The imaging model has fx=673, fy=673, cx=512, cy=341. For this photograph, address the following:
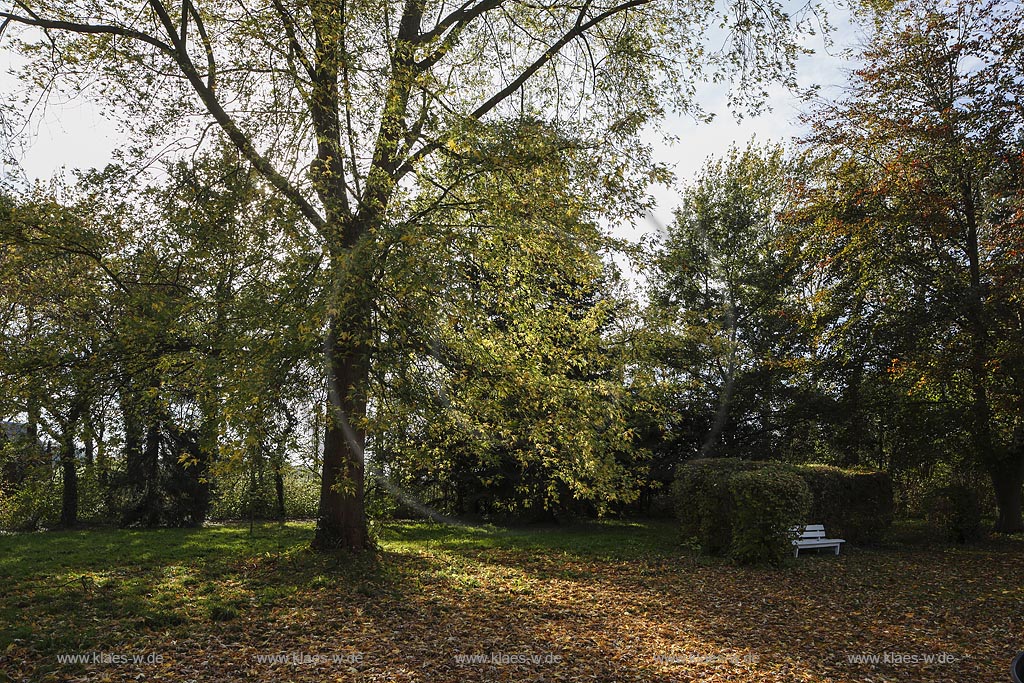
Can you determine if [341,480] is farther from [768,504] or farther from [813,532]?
[813,532]

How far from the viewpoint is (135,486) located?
16.0 metres

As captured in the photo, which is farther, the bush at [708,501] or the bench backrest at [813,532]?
the bench backrest at [813,532]

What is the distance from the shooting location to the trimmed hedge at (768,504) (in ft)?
34.2

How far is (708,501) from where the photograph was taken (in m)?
11.6

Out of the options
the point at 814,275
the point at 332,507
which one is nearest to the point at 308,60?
the point at 332,507

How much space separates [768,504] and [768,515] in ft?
0.60

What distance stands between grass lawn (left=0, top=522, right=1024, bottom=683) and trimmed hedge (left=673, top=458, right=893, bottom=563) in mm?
518

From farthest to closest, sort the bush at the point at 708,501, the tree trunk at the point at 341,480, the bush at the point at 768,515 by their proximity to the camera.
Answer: the bush at the point at 708,501
the bush at the point at 768,515
the tree trunk at the point at 341,480

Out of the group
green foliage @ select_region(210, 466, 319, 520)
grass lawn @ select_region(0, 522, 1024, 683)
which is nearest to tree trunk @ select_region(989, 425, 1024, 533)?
grass lawn @ select_region(0, 522, 1024, 683)

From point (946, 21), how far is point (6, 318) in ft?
66.6

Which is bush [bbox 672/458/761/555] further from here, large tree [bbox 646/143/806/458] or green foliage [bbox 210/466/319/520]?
green foliage [bbox 210/466/319/520]

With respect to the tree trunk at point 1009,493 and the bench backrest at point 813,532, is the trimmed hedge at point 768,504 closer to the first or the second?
the bench backrest at point 813,532

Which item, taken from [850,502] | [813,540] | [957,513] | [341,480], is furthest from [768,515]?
[341,480]

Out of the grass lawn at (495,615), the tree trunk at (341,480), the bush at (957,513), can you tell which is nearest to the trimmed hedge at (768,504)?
the grass lawn at (495,615)
